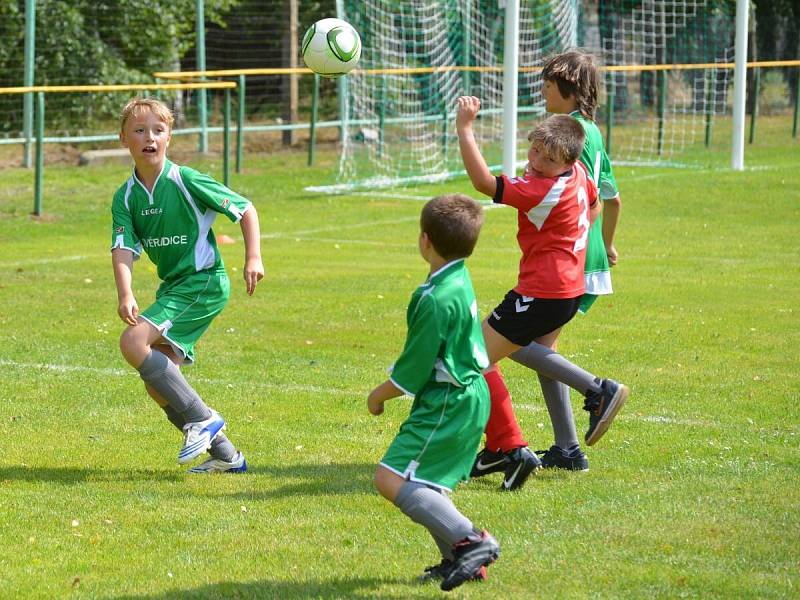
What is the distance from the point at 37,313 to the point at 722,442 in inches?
232

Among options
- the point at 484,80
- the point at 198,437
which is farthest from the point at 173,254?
the point at 484,80

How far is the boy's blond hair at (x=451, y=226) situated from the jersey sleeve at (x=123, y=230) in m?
2.12

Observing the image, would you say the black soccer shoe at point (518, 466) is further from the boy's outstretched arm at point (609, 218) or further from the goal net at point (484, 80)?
the goal net at point (484, 80)

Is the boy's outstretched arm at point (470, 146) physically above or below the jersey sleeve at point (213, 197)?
above

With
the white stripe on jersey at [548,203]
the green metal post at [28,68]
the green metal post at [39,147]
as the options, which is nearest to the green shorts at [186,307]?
the white stripe on jersey at [548,203]

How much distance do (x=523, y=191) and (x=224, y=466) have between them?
193cm

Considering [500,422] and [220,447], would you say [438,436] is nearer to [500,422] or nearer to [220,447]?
[500,422]

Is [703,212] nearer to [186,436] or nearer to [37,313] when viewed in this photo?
[37,313]

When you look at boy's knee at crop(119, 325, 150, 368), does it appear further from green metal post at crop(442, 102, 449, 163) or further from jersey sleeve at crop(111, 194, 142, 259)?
green metal post at crop(442, 102, 449, 163)

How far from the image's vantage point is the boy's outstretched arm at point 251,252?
600 cm

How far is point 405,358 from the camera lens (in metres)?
4.50

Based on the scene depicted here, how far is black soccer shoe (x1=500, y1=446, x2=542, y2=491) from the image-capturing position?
5.81 meters

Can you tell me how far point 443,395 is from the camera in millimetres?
4586

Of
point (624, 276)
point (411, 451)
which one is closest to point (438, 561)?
point (411, 451)
